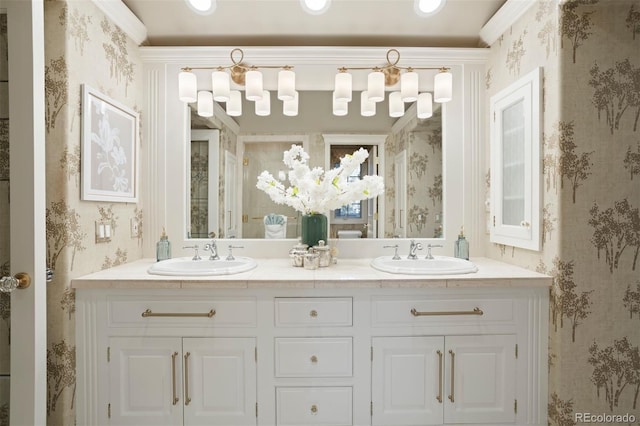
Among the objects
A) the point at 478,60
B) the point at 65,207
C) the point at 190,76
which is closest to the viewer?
the point at 65,207

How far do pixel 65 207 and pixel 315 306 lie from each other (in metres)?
1.31

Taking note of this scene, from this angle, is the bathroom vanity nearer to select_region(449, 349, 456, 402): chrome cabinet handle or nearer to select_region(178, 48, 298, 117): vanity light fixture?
select_region(449, 349, 456, 402): chrome cabinet handle

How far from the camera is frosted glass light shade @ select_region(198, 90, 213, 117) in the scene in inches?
90.8

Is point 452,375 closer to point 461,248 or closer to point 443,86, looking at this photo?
point 461,248

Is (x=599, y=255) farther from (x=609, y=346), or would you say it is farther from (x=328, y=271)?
(x=328, y=271)

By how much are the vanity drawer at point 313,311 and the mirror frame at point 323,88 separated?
684 mm

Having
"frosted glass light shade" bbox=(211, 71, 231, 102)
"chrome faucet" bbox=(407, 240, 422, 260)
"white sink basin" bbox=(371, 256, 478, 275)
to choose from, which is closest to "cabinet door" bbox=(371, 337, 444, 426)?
"white sink basin" bbox=(371, 256, 478, 275)

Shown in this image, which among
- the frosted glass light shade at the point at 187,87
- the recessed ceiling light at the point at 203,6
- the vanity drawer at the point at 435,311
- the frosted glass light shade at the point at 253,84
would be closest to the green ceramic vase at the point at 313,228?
the vanity drawer at the point at 435,311

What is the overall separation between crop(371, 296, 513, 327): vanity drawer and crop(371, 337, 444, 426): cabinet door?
92 mm

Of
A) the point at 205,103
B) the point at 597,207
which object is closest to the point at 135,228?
the point at 205,103

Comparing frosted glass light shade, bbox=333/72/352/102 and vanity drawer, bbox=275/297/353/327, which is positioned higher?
frosted glass light shade, bbox=333/72/352/102

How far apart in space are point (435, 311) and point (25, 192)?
1.80 m

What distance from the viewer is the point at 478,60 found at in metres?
2.34

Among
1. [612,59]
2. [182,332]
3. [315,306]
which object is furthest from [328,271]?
[612,59]
